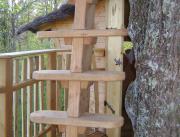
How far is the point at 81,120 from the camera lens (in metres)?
2.18

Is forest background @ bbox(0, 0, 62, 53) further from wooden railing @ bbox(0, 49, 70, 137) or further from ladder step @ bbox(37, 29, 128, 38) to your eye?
ladder step @ bbox(37, 29, 128, 38)

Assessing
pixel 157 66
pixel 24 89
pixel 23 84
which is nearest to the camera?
pixel 157 66

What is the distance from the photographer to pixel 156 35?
6.05 ft

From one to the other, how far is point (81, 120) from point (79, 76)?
11.2 inches

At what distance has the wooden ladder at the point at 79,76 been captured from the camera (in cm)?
217

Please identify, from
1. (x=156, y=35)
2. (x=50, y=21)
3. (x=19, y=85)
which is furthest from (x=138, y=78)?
(x=50, y=21)

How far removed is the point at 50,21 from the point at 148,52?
12.7 feet

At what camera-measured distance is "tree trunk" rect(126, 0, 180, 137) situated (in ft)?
5.86

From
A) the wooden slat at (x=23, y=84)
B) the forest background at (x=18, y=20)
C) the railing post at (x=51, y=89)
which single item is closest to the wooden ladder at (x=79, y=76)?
the wooden slat at (x=23, y=84)

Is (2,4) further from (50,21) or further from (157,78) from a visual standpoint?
(157,78)

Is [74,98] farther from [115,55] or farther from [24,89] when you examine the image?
[115,55]

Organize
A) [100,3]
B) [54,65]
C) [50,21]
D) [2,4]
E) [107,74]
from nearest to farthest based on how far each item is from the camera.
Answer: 1. [107,74]
2. [54,65]
3. [100,3]
4. [50,21]
5. [2,4]

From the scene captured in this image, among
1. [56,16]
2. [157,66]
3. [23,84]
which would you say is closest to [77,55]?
[157,66]

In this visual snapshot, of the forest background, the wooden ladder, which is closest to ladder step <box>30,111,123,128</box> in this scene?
the wooden ladder
